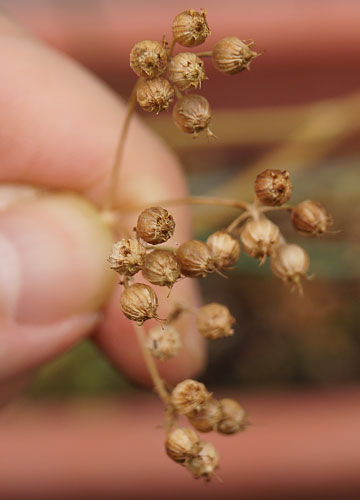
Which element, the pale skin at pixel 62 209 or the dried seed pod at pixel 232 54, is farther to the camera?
the pale skin at pixel 62 209

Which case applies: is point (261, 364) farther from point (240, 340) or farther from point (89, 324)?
point (89, 324)

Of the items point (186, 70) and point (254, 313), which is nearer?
point (186, 70)

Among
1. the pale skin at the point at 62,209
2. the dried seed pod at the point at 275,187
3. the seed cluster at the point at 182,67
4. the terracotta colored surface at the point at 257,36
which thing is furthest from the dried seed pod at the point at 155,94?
the terracotta colored surface at the point at 257,36

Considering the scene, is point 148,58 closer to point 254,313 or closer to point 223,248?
point 223,248

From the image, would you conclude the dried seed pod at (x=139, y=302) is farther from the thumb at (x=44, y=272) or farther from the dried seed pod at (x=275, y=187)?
the thumb at (x=44, y=272)

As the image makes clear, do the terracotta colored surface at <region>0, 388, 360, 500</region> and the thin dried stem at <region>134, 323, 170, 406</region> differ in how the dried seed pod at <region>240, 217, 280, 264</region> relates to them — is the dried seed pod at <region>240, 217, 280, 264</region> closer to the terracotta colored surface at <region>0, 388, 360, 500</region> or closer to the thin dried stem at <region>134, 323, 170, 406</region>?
the thin dried stem at <region>134, 323, 170, 406</region>

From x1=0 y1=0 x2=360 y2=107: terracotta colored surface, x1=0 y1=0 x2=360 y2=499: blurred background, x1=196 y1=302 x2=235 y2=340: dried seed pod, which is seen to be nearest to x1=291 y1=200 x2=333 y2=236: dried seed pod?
x1=196 y1=302 x2=235 y2=340: dried seed pod

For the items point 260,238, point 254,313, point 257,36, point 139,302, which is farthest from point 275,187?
point 257,36
